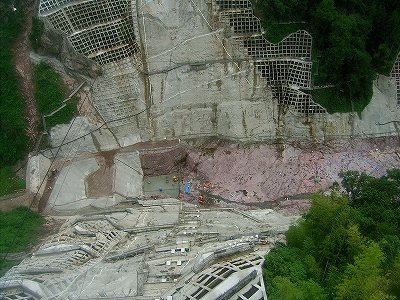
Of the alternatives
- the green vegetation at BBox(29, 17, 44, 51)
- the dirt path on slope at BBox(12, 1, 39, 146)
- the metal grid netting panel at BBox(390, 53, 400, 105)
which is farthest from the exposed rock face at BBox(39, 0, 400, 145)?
the dirt path on slope at BBox(12, 1, 39, 146)

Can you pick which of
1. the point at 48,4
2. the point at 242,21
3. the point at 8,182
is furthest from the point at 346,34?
the point at 8,182

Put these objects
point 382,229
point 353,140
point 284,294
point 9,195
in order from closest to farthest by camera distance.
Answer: point 284,294, point 382,229, point 9,195, point 353,140

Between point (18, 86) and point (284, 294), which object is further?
point (18, 86)

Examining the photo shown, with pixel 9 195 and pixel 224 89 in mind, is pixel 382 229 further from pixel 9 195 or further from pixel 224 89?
pixel 9 195

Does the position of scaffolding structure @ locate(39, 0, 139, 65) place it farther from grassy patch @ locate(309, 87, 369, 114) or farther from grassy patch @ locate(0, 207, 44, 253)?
grassy patch @ locate(309, 87, 369, 114)

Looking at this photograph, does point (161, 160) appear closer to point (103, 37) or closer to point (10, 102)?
point (103, 37)

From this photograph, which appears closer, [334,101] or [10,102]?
[10,102]

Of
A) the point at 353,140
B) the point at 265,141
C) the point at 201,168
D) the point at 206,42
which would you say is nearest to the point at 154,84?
the point at 206,42
